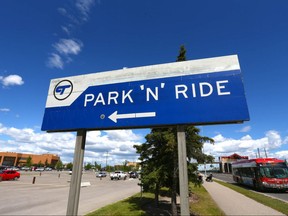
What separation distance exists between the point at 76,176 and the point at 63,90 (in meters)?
2.86

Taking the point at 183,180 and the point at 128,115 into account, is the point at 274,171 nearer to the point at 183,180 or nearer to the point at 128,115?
the point at 183,180

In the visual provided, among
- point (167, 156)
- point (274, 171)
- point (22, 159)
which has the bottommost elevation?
point (274, 171)

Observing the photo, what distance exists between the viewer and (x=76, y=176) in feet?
17.8

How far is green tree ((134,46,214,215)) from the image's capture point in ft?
26.6

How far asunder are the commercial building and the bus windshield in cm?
11281

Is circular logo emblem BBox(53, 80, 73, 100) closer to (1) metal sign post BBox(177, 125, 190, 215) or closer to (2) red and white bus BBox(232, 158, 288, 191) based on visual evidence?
(1) metal sign post BBox(177, 125, 190, 215)

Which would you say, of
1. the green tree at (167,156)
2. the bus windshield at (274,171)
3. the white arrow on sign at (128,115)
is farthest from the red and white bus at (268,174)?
the white arrow on sign at (128,115)

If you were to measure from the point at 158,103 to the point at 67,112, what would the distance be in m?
2.94

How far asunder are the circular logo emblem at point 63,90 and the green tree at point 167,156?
4211mm

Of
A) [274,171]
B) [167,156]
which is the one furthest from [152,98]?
[274,171]

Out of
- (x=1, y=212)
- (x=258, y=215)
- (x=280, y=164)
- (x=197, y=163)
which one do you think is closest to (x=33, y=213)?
(x=1, y=212)

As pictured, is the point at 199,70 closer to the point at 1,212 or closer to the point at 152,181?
the point at 152,181

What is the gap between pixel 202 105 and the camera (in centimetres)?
504

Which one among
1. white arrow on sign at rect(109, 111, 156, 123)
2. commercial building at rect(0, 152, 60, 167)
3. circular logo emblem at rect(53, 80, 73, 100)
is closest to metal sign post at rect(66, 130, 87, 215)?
white arrow on sign at rect(109, 111, 156, 123)
